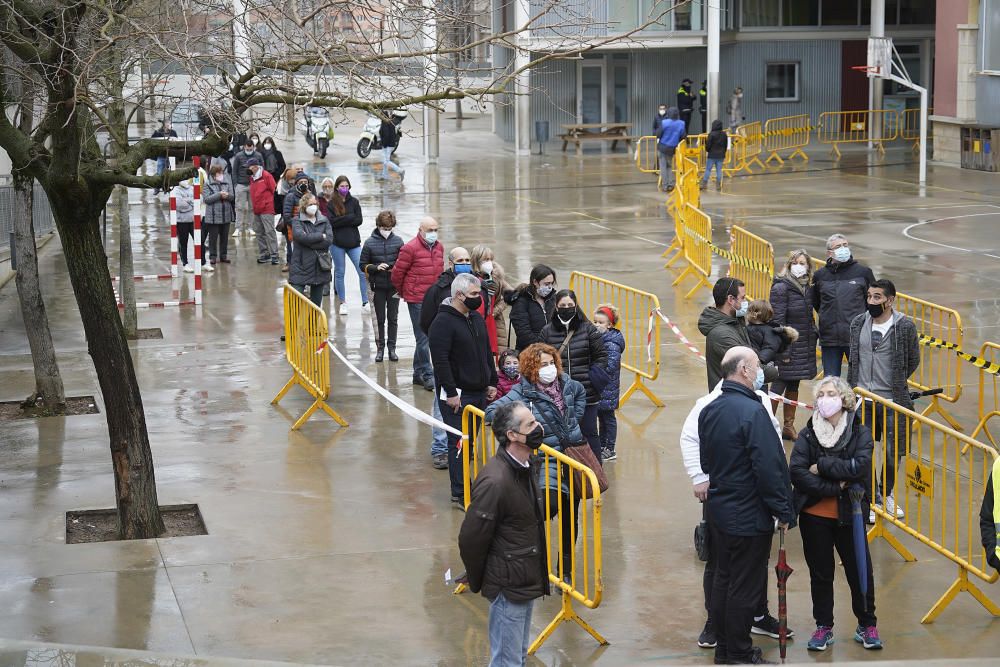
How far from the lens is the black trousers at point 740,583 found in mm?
7273

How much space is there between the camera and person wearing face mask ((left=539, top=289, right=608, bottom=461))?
33.5 ft

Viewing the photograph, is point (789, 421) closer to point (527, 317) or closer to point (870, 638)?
point (527, 317)

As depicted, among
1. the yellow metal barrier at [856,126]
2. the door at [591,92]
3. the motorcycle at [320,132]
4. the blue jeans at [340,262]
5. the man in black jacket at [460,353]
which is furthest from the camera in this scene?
the door at [591,92]

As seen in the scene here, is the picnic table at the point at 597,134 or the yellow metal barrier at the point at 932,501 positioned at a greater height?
the picnic table at the point at 597,134

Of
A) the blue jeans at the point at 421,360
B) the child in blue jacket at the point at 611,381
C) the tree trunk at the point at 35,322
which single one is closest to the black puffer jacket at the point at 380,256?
the blue jeans at the point at 421,360

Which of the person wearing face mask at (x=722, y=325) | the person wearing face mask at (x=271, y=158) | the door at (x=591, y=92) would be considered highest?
the door at (x=591, y=92)

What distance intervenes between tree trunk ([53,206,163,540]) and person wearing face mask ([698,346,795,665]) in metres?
4.23

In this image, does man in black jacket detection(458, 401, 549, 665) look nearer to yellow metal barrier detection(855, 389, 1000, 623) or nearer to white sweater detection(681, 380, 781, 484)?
white sweater detection(681, 380, 781, 484)

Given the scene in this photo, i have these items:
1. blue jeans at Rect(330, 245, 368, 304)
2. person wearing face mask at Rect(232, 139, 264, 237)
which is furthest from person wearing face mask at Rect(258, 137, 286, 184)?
blue jeans at Rect(330, 245, 368, 304)

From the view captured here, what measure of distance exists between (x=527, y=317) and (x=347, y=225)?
6.51 metres

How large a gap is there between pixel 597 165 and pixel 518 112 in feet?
13.0

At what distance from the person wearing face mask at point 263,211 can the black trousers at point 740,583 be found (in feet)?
48.0

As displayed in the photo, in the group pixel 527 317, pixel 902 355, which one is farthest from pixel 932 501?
pixel 527 317

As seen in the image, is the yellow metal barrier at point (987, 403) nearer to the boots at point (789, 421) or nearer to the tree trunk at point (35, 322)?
the boots at point (789, 421)
